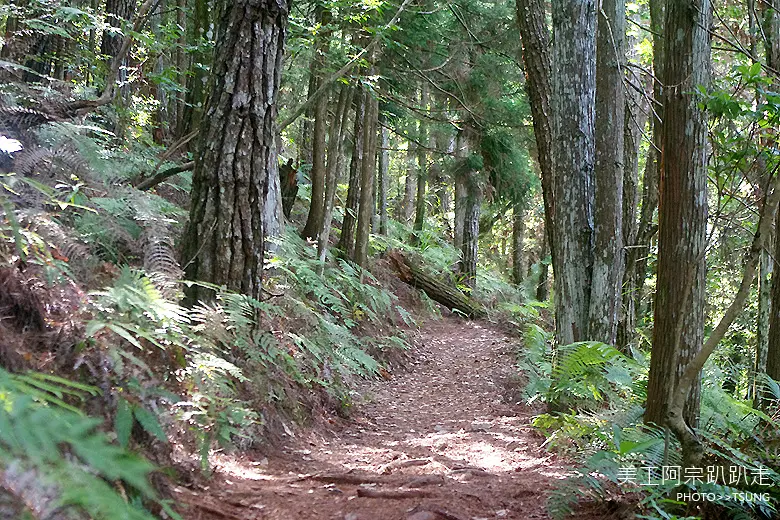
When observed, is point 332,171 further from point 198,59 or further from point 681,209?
point 681,209

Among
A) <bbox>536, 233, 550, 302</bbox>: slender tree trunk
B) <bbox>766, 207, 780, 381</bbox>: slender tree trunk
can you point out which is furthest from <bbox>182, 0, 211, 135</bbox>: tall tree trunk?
<bbox>536, 233, 550, 302</bbox>: slender tree trunk

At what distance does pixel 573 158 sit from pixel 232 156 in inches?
141

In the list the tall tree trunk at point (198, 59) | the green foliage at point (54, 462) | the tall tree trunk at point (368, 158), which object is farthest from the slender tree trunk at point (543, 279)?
the green foliage at point (54, 462)

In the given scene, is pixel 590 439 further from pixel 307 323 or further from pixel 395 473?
pixel 307 323

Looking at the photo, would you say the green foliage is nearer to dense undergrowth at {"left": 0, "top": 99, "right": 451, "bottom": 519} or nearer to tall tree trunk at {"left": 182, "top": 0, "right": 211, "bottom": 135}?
dense undergrowth at {"left": 0, "top": 99, "right": 451, "bottom": 519}

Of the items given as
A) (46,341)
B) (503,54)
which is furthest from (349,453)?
(503,54)

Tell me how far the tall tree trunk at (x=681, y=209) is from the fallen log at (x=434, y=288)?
11.5m

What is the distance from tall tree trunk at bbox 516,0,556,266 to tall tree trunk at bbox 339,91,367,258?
16.9 feet

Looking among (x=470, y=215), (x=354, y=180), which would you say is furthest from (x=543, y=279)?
(x=354, y=180)

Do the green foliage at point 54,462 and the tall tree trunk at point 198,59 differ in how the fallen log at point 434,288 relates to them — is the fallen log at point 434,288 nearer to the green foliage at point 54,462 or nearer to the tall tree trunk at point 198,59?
the tall tree trunk at point 198,59

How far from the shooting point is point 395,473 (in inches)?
177

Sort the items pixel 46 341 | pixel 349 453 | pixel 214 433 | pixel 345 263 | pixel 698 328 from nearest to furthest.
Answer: pixel 46 341, pixel 214 433, pixel 698 328, pixel 349 453, pixel 345 263

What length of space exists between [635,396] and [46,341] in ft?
15.5

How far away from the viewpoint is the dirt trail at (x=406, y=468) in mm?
3555
